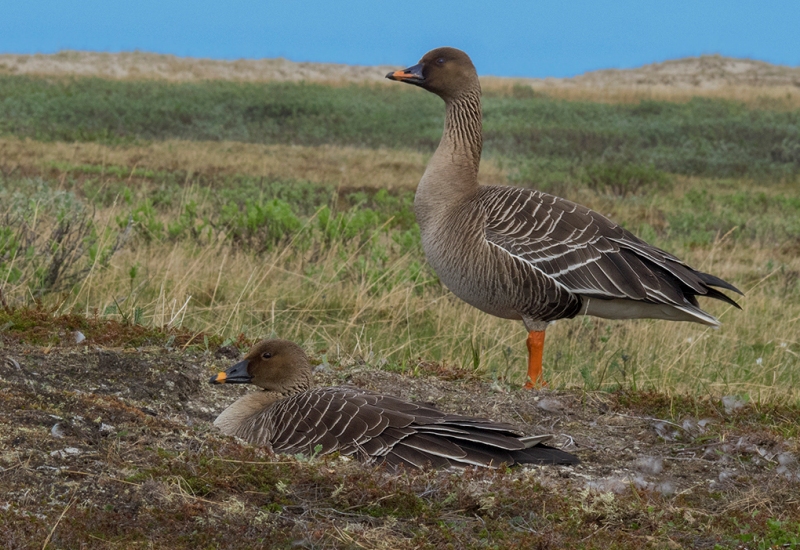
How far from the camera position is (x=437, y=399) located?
6.46 meters

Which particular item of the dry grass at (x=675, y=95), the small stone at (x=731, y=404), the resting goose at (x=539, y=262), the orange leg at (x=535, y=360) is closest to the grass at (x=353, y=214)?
the orange leg at (x=535, y=360)

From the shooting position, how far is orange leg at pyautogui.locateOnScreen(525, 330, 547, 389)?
7195 millimetres

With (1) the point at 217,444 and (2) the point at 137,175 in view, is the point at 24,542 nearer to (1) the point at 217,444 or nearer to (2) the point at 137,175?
(1) the point at 217,444

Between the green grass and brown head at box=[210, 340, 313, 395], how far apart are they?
67.9ft

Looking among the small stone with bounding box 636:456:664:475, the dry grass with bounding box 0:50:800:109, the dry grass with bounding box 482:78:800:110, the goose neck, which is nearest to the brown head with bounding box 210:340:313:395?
the small stone with bounding box 636:456:664:475

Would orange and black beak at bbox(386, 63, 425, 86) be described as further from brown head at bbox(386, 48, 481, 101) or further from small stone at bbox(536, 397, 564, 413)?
small stone at bbox(536, 397, 564, 413)

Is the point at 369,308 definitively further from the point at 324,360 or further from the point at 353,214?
the point at 353,214

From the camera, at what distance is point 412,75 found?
8398 mm

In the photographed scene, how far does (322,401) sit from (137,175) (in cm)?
1860

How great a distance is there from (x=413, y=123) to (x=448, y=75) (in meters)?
33.8

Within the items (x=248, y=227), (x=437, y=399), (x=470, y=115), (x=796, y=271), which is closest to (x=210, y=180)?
(x=248, y=227)

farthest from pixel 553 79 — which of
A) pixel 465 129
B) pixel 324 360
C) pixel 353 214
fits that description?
pixel 324 360

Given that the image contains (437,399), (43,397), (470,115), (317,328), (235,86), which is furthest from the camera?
(235,86)

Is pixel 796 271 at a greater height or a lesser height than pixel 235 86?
lesser
